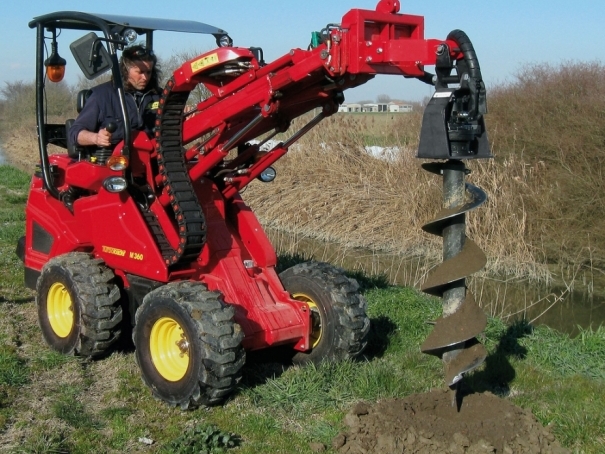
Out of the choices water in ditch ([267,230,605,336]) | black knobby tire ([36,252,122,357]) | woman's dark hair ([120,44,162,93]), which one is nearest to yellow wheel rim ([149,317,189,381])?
black knobby tire ([36,252,122,357])

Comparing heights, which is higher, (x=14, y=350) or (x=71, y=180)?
(x=71, y=180)

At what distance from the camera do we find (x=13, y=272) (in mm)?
8602

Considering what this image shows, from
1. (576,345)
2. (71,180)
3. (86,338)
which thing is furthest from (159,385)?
(576,345)

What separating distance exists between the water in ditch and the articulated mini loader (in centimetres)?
379

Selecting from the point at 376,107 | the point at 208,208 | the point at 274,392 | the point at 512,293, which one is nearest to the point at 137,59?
the point at 208,208

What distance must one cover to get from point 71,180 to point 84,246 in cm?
55

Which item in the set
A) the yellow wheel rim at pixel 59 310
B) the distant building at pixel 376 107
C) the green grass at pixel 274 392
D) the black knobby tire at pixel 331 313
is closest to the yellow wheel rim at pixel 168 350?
the green grass at pixel 274 392

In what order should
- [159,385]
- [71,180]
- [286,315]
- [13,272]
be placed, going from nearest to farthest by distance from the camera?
[159,385]
[286,315]
[71,180]
[13,272]

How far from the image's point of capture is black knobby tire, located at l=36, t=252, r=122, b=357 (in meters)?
5.57

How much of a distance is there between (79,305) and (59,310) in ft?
2.05

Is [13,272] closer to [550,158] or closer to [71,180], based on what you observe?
[71,180]

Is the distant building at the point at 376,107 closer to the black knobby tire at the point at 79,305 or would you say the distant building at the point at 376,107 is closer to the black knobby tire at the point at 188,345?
the black knobby tire at the point at 79,305

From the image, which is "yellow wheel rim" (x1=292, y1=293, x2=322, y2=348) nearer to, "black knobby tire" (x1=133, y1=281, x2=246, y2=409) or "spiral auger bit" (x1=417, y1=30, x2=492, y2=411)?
"black knobby tire" (x1=133, y1=281, x2=246, y2=409)

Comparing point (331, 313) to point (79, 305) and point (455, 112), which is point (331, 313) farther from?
point (455, 112)
